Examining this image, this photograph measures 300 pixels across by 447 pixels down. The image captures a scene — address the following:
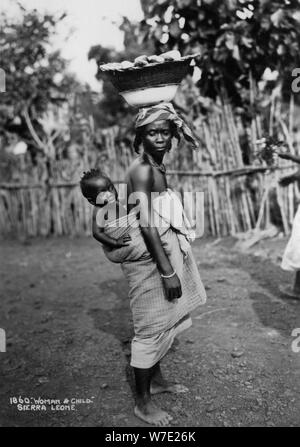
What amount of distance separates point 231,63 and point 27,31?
4.58 metres

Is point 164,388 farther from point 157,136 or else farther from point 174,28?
point 174,28

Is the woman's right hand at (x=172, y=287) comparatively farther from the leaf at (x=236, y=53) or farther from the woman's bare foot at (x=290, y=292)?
the leaf at (x=236, y=53)

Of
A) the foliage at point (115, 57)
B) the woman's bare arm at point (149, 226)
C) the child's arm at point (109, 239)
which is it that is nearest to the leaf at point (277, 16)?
the foliage at point (115, 57)

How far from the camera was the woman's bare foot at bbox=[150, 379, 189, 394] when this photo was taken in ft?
9.07

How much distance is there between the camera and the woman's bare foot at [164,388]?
9.07 feet

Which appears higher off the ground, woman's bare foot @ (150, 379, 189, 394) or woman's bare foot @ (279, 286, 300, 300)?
woman's bare foot @ (279, 286, 300, 300)

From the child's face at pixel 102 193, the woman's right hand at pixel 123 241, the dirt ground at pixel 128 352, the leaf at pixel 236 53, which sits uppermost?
the leaf at pixel 236 53

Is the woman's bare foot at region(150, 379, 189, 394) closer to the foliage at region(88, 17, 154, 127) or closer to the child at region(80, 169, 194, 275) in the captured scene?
the child at region(80, 169, 194, 275)

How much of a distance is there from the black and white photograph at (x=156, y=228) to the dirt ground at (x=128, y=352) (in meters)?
0.02

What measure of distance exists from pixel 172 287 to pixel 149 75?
3.49 ft

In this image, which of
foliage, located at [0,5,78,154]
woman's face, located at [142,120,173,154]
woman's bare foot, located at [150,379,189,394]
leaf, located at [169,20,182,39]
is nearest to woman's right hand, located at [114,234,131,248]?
woman's face, located at [142,120,173,154]

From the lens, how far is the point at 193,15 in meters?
6.20

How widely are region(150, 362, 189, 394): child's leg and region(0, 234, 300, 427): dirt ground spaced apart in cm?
4

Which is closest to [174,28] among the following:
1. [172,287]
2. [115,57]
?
[115,57]
